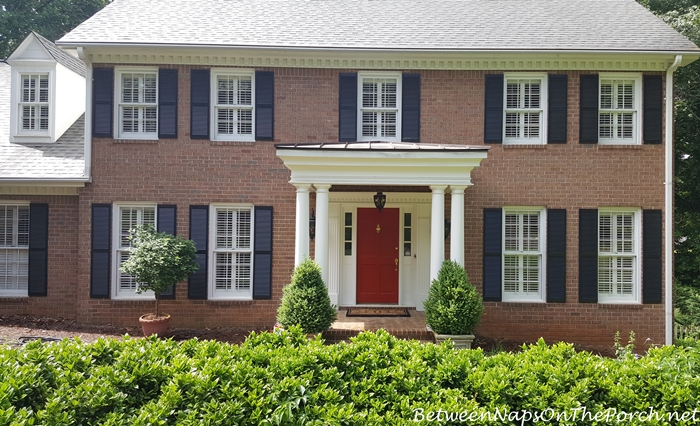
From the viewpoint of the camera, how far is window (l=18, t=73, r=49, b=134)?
9.84 metres

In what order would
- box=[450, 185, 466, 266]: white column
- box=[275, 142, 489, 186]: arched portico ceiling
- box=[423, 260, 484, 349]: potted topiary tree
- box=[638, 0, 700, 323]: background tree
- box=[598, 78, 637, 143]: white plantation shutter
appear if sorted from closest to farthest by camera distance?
1. box=[423, 260, 484, 349]: potted topiary tree
2. box=[275, 142, 489, 186]: arched portico ceiling
3. box=[450, 185, 466, 266]: white column
4. box=[598, 78, 637, 143]: white plantation shutter
5. box=[638, 0, 700, 323]: background tree

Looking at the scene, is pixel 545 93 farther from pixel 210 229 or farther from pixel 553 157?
pixel 210 229

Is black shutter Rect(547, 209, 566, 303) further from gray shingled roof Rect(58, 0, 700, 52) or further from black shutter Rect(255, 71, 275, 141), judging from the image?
black shutter Rect(255, 71, 275, 141)

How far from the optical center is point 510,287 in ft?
30.3

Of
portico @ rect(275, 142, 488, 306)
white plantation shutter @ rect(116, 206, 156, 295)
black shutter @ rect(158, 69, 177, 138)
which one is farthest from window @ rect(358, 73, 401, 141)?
white plantation shutter @ rect(116, 206, 156, 295)

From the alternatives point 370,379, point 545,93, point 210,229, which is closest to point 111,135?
point 210,229

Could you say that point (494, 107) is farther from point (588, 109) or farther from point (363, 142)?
point (363, 142)

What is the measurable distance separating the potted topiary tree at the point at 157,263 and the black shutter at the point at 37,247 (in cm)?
239

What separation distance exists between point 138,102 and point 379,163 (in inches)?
220

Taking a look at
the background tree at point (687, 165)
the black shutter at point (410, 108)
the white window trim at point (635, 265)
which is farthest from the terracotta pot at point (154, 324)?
the background tree at point (687, 165)

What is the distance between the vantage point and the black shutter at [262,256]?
30.0 ft

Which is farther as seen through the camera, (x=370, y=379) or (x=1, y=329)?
(x=1, y=329)

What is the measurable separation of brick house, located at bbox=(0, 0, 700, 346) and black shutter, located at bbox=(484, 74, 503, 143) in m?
0.03

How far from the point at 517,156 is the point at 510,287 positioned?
2.87 m
